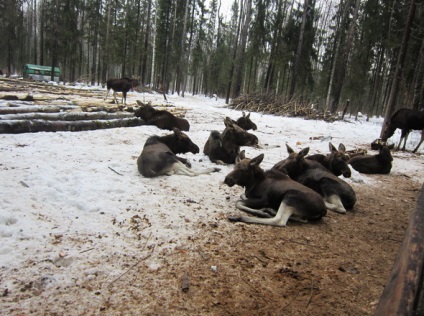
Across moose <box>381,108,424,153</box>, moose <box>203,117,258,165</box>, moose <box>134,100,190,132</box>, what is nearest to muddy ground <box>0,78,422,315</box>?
moose <box>203,117,258,165</box>

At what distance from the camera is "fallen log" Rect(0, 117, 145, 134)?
26.4 feet

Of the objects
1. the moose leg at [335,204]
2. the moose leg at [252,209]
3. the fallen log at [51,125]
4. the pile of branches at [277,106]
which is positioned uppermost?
the pile of branches at [277,106]

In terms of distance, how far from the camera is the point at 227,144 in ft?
26.4

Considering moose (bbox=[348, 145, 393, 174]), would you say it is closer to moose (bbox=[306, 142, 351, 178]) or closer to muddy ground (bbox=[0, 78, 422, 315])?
moose (bbox=[306, 142, 351, 178])

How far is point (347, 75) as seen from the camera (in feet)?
92.4

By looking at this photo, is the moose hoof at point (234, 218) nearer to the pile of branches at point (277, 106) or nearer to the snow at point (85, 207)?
the snow at point (85, 207)

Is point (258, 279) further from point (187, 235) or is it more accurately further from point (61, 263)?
point (61, 263)

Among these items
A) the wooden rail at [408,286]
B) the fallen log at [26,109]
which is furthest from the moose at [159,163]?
the fallen log at [26,109]

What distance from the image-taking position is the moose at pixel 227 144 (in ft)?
26.4

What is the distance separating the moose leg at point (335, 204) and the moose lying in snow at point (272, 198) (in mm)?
714

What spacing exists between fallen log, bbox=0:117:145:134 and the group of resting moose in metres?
3.60

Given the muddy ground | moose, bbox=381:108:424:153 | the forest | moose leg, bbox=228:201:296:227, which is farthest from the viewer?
the forest

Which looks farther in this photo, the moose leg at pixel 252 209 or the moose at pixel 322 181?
the moose at pixel 322 181

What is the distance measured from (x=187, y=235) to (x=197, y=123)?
1083cm
